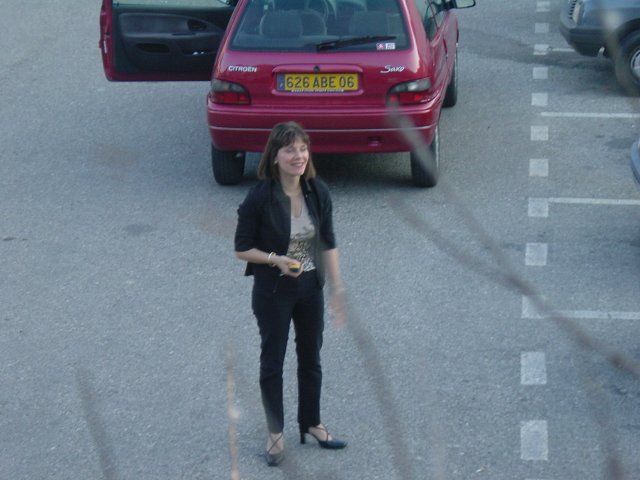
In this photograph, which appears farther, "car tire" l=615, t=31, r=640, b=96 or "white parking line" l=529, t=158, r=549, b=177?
"car tire" l=615, t=31, r=640, b=96

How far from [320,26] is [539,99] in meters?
3.62

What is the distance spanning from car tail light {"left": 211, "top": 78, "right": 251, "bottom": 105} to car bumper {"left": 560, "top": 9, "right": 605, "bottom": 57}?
463 centimetres

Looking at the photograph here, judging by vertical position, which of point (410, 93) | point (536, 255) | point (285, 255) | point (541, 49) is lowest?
point (541, 49)

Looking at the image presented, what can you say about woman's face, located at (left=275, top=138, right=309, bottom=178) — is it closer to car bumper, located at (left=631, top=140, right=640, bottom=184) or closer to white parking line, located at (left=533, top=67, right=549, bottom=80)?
car bumper, located at (left=631, top=140, right=640, bottom=184)

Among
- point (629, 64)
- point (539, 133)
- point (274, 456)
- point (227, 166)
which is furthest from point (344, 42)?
point (629, 64)

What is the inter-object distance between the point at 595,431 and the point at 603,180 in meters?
4.22

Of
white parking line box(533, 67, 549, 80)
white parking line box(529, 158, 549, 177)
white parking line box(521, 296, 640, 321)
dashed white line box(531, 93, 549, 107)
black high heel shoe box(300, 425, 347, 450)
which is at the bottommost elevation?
white parking line box(533, 67, 549, 80)

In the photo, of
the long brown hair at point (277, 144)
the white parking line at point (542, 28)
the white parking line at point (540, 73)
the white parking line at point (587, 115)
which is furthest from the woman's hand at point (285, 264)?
the white parking line at point (542, 28)

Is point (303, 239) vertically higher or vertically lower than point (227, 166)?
higher

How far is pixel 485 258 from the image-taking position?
316 inches

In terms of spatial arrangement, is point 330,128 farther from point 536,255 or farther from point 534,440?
point 534,440

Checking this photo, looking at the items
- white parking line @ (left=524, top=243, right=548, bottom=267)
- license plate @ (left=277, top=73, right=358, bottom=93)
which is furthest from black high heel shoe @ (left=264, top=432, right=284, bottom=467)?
license plate @ (left=277, top=73, right=358, bottom=93)

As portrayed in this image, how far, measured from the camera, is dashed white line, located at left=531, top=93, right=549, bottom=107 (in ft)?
38.7

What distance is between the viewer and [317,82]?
8.90 metres
